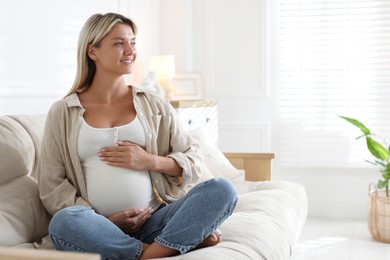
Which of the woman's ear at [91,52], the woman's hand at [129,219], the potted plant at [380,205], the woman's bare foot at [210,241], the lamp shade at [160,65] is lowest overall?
the potted plant at [380,205]

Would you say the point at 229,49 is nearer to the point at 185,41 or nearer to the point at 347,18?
the point at 185,41

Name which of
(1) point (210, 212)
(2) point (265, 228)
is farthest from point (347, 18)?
(1) point (210, 212)

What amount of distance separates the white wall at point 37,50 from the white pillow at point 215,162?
799 millimetres

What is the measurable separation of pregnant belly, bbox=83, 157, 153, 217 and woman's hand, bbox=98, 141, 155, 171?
3 centimetres

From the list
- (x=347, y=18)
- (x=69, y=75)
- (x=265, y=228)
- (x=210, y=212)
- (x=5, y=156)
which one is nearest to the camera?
(x=210, y=212)

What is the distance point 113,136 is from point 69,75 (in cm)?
145

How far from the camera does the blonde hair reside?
8.50ft

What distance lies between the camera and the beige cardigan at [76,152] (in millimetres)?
2457

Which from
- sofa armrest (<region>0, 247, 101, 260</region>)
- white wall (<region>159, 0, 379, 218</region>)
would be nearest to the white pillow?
white wall (<region>159, 0, 379, 218</region>)

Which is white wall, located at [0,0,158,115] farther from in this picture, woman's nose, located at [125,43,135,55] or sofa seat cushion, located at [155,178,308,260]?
sofa seat cushion, located at [155,178,308,260]

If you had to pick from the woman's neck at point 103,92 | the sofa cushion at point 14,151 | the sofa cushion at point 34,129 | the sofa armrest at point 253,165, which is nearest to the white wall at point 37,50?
the sofa cushion at point 34,129

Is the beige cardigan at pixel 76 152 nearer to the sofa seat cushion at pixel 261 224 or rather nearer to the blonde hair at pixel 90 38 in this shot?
the blonde hair at pixel 90 38

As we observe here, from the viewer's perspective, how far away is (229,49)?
553 centimetres

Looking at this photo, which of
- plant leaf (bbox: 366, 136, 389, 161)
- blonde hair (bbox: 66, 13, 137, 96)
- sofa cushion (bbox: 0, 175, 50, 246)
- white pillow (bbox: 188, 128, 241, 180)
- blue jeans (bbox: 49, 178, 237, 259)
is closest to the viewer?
blue jeans (bbox: 49, 178, 237, 259)
